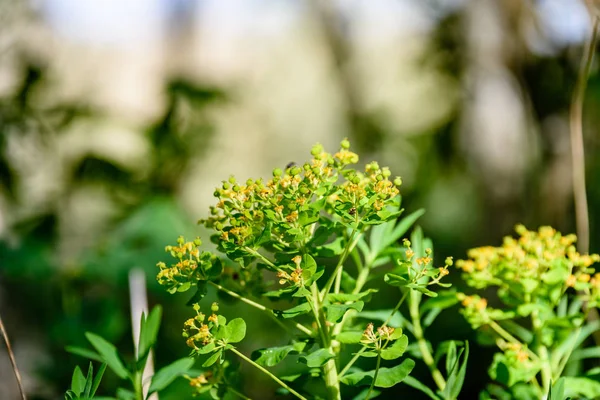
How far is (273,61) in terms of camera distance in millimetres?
6023

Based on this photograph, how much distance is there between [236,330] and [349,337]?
0.10m

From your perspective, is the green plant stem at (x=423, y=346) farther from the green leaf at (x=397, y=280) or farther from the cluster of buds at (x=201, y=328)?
the cluster of buds at (x=201, y=328)

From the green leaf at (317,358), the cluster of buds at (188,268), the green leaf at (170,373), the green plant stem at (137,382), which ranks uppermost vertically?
the cluster of buds at (188,268)

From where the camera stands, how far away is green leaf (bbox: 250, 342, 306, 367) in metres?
0.50

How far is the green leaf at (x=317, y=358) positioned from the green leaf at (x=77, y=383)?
8.4 inches

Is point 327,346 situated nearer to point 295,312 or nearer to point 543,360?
point 295,312

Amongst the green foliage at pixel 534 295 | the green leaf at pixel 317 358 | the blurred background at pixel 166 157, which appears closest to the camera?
the green leaf at pixel 317 358

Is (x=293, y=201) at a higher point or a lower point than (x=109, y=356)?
higher

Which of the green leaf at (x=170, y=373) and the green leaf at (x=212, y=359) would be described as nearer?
the green leaf at (x=212, y=359)

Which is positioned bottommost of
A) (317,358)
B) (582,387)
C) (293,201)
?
(582,387)

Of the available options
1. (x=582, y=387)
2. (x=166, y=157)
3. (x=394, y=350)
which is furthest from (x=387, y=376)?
(x=166, y=157)

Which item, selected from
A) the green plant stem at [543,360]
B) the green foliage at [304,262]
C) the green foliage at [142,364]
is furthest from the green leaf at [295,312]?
the green plant stem at [543,360]

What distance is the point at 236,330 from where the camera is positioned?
0.51 meters

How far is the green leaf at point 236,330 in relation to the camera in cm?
50
